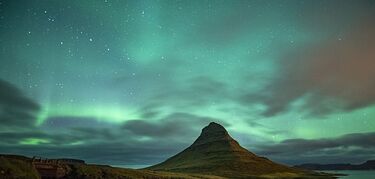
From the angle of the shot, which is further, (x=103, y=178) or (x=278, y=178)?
(x=278, y=178)

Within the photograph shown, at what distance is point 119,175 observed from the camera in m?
92.6

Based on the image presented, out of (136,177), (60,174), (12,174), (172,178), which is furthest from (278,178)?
(12,174)

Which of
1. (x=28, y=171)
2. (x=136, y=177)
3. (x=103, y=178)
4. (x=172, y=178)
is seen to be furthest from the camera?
(x=172, y=178)

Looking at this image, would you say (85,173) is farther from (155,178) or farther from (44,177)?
(155,178)

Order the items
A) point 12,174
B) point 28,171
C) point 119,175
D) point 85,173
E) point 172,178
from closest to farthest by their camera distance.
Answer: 1. point 12,174
2. point 28,171
3. point 85,173
4. point 119,175
5. point 172,178

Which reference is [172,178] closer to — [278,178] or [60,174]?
[60,174]

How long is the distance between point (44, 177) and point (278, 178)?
158 m

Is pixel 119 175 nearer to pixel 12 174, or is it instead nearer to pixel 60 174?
pixel 60 174

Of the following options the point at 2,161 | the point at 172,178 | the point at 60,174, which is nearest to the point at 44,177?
the point at 60,174

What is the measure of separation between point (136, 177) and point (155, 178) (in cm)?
1050

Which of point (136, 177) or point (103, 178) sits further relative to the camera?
point (136, 177)

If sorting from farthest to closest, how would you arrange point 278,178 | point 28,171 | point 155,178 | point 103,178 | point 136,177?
1. point 278,178
2. point 155,178
3. point 136,177
4. point 103,178
5. point 28,171

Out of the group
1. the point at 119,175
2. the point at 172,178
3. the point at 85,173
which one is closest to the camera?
the point at 85,173

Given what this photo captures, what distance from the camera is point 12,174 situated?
51.3 meters
